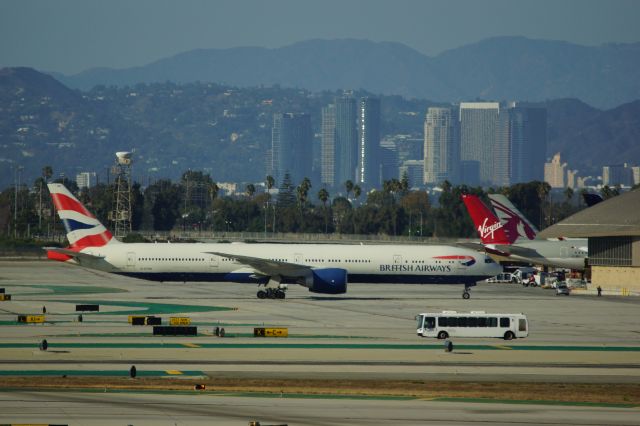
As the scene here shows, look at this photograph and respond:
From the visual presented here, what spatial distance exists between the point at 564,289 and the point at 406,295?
46.9 ft

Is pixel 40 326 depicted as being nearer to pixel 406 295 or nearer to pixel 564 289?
pixel 406 295

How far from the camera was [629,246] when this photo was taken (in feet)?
323

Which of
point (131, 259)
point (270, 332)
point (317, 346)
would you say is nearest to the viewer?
point (317, 346)

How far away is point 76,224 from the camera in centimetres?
7981

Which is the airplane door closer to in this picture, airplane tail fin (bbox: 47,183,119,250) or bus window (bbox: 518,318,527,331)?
airplane tail fin (bbox: 47,183,119,250)

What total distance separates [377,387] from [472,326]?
1689 cm

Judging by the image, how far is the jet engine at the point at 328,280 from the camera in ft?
255

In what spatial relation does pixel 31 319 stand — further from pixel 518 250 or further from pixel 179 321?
pixel 518 250

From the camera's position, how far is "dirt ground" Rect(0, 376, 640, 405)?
37.9 m

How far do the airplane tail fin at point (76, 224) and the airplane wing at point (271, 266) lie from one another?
7.74 m

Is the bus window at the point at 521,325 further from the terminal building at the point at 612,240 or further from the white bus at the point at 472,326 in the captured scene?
the terminal building at the point at 612,240

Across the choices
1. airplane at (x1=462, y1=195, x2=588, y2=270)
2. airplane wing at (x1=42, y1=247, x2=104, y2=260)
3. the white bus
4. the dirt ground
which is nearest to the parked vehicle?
airplane at (x1=462, y1=195, x2=588, y2=270)

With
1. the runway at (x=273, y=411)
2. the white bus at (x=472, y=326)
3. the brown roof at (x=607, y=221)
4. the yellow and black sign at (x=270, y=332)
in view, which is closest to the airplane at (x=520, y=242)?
the brown roof at (x=607, y=221)

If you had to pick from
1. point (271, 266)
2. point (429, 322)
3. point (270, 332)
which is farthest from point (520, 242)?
point (270, 332)
